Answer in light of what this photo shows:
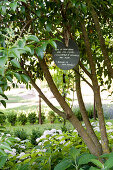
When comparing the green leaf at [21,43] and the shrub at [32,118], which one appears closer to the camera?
A: the green leaf at [21,43]

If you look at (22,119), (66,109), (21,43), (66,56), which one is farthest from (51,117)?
(21,43)

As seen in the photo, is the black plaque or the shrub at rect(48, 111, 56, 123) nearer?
the black plaque

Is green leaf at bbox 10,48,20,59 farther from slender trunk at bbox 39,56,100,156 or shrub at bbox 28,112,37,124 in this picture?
shrub at bbox 28,112,37,124

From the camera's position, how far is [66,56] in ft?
Result: 6.31

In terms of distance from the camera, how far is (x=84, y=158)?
154cm

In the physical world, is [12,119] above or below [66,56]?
below

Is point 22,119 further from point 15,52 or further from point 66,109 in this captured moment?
point 15,52

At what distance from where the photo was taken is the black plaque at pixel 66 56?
1.91 meters

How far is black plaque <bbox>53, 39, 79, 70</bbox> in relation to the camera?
1909mm

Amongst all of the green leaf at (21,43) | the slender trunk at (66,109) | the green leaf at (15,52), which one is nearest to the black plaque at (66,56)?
the slender trunk at (66,109)

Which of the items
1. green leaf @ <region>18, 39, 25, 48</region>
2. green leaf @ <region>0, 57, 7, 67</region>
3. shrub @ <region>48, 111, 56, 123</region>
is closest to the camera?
green leaf @ <region>0, 57, 7, 67</region>

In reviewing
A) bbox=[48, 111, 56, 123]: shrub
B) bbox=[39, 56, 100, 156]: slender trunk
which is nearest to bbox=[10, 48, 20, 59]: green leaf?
bbox=[39, 56, 100, 156]: slender trunk

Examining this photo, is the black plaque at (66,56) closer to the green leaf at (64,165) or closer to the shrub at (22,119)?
the green leaf at (64,165)

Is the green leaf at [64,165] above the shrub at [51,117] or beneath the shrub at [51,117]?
above
